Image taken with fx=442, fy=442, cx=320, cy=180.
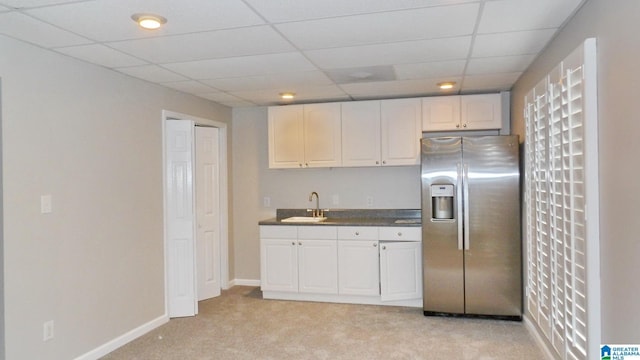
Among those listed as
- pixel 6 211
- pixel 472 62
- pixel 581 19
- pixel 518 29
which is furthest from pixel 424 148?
pixel 6 211

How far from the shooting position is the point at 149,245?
4.12 meters

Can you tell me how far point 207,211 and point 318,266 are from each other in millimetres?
1499

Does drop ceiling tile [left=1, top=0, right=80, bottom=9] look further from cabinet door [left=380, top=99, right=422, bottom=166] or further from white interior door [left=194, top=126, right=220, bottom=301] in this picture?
cabinet door [left=380, top=99, right=422, bottom=166]

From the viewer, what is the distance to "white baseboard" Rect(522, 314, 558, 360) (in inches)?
128

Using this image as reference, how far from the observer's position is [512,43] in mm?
3111

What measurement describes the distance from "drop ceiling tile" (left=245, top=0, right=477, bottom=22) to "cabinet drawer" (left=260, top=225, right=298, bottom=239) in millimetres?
2857

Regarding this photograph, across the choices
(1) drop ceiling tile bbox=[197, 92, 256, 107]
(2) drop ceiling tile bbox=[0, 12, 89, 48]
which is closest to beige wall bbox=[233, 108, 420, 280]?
(1) drop ceiling tile bbox=[197, 92, 256, 107]

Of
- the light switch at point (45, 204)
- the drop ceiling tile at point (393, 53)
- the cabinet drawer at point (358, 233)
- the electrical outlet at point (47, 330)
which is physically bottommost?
the electrical outlet at point (47, 330)

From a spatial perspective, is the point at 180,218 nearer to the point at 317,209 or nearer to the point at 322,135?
the point at 317,209

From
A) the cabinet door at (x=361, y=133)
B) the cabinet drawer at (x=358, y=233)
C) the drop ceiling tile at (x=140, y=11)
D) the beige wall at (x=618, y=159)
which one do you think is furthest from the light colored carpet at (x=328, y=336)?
the drop ceiling tile at (x=140, y=11)

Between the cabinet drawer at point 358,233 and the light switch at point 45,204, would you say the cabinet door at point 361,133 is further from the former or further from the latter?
the light switch at point 45,204

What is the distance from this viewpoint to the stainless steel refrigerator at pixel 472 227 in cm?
416

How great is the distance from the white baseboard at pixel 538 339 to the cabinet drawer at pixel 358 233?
1610 mm

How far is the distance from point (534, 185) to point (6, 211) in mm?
3725
